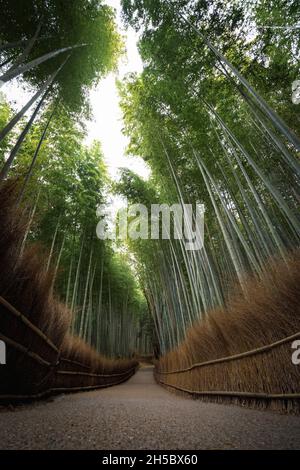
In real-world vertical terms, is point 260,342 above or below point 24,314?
below

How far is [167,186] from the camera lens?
495 cm

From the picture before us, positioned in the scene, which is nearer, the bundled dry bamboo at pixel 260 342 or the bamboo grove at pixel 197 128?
the bundled dry bamboo at pixel 260 342

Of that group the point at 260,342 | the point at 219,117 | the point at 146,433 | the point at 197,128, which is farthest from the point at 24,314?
the point at 197,128

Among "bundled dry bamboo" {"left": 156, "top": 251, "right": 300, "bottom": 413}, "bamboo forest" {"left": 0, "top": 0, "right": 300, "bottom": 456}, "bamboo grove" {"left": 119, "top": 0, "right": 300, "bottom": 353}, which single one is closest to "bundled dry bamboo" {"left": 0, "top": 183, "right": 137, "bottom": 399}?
"bamboo forest" {"left": 0, "top": 0, "right": 300, "bottom": 456}

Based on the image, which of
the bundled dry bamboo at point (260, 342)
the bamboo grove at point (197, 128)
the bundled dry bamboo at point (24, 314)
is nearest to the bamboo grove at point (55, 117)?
the bamboo grove at point (197, 128)

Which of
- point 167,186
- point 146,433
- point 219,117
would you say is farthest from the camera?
point 167,186

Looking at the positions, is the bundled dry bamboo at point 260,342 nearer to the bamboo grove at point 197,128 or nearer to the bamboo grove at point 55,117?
the bamboo grove at point 197,128

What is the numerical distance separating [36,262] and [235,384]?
7.27 ft

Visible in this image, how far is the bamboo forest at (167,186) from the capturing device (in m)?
1.86

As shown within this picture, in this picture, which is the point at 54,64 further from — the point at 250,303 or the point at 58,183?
the point at 250,303

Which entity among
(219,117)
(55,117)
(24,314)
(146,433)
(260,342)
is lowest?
(146,433)

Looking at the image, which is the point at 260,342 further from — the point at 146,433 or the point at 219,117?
the point at 219,117

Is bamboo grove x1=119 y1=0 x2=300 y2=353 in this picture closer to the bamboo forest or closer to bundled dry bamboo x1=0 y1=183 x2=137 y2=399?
the bamboo forest
